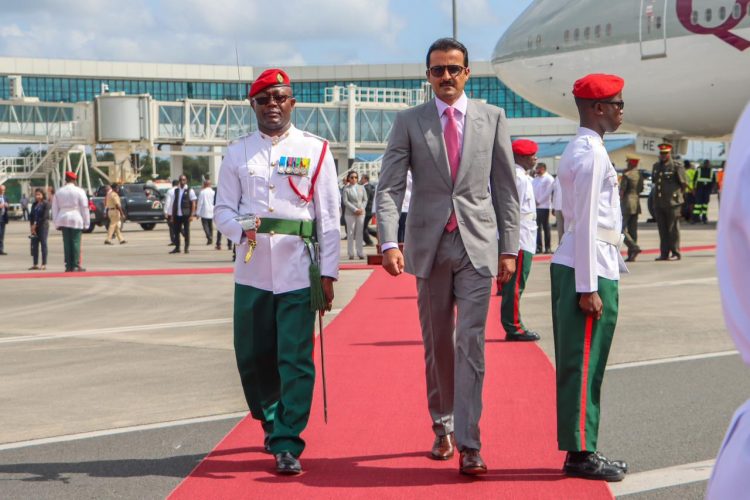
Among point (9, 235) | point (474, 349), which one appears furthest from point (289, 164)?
point (9, 235)

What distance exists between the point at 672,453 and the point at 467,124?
6.60 feet

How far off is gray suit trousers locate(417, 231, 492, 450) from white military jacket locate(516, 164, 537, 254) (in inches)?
193

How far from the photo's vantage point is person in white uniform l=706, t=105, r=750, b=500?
5.33 ft

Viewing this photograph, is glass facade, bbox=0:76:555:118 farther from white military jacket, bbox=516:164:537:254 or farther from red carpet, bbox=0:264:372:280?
white military jacket, bbox=516:164:537:254

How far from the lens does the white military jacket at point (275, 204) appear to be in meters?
5.66

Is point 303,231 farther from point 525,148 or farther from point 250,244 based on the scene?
point 525,148

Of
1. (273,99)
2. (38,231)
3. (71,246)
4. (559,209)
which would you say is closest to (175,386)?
(273,99)

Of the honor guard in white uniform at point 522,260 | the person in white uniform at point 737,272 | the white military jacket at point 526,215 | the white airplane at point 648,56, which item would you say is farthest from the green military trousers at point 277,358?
the white airplane at point 648,56

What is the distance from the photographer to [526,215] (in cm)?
1102

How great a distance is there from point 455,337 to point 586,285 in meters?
0.69

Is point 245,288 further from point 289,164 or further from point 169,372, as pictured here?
point 169,372

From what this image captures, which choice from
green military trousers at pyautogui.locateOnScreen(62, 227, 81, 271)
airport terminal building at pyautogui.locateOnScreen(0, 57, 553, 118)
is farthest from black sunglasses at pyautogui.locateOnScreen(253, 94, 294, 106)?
airport terminal building at pyautogui.locateOnScreen(0, 57, 553, 118)

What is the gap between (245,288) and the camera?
5.70m

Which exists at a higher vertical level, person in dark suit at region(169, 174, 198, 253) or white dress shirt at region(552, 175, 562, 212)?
white dress shirt at region(552, 175, 562, 212)
